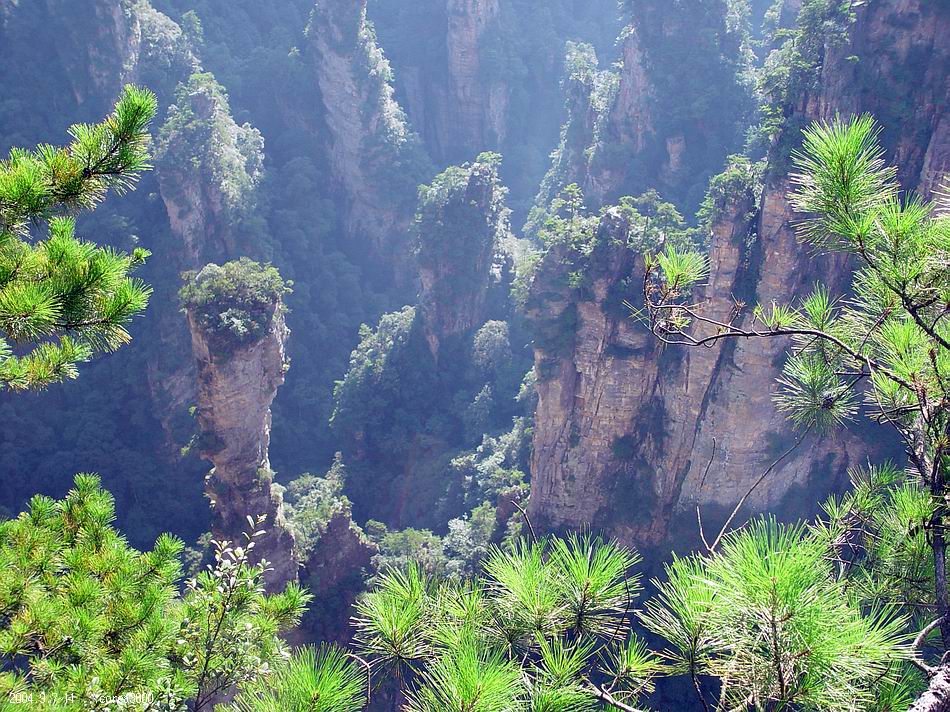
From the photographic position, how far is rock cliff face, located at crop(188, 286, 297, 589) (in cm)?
1436

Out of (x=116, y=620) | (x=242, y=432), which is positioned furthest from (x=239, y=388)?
(x=116, y=620)

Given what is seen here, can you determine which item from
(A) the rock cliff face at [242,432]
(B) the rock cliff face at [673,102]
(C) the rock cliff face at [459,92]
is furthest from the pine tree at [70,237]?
(C) the rock cliff face at [459,92]

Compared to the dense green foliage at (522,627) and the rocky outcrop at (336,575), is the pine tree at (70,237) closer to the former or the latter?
the dense green foliage at (522,627)

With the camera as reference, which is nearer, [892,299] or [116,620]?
[892,299]

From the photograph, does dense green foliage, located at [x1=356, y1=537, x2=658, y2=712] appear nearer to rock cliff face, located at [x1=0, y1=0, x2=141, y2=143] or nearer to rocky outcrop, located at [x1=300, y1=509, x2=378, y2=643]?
rocky outcrop, located at [x1=300, y1=509, x2=378, y2=643]

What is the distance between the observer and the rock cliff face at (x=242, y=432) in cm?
1436

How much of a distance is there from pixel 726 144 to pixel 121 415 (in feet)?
64.2

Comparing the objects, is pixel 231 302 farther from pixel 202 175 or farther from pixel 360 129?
pixel 360 129

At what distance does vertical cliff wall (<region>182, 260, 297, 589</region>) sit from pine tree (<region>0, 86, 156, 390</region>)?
10.4m

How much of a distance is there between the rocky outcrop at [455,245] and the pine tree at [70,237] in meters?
18.8

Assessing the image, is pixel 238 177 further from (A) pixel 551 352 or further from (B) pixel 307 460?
(A) pixel 551 352

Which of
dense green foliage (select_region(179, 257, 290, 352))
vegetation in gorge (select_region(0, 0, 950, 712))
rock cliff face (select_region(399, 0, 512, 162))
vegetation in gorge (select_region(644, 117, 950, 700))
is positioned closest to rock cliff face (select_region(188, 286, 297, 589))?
dense green foliage (select_region(179, 257, 290, 352))

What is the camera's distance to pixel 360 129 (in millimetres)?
28078

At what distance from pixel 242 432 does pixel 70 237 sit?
1160 cm
